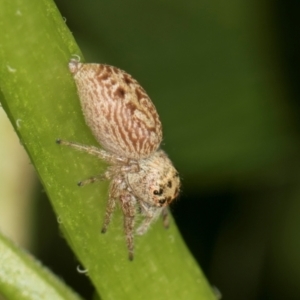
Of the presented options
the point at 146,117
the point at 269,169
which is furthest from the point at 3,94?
the point at 269,169

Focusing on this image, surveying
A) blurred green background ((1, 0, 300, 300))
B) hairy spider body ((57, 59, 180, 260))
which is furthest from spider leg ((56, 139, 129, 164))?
blurred green background ((1, 0, 300, 300))

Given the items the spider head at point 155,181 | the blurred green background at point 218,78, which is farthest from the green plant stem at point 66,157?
the blurred green background at point 218,78

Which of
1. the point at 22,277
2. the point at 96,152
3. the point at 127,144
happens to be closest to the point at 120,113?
the point at 127,144

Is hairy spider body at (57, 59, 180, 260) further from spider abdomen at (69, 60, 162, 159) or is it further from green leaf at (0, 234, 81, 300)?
green leaf at (0, 234, 81, 300)

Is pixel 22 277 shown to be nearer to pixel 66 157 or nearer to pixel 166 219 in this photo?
pixel 66 157

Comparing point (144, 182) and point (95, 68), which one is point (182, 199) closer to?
point (144, 182)
